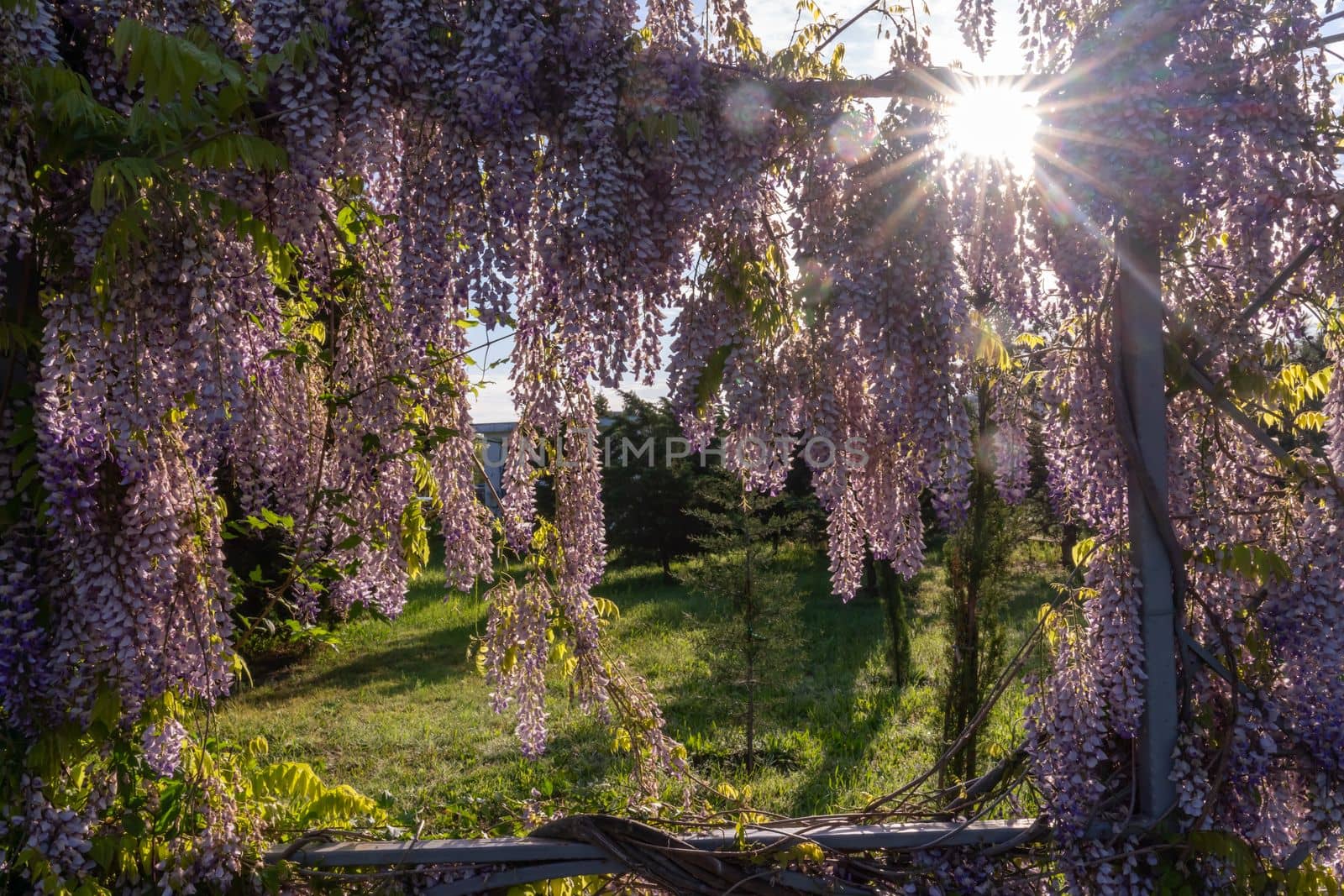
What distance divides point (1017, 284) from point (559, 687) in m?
7.25

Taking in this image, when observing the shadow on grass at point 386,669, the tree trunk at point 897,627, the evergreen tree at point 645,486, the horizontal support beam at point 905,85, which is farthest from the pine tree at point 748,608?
the evergreen tree at point 645,486

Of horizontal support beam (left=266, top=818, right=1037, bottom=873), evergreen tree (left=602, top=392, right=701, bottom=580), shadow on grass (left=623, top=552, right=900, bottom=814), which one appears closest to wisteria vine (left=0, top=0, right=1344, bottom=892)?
horizontal support beam (left=266, top=818, right=1037, bottom=873)

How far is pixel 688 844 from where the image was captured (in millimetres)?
2486

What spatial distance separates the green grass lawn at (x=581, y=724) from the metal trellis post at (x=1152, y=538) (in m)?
1.67

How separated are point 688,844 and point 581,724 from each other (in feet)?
17.9

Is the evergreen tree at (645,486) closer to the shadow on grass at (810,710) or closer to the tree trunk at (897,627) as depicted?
the shadow on grass at (810,710)

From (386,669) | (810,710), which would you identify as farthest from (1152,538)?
(386,669)

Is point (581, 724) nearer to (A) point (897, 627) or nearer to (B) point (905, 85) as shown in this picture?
(A) point (897, 627)

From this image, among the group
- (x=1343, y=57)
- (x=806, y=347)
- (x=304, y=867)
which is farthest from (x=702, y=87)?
(x=304, y=867)

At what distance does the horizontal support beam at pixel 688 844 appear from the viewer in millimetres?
2467

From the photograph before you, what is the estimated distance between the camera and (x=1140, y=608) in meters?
2.36

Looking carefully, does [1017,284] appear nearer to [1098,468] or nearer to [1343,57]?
[1098,468]

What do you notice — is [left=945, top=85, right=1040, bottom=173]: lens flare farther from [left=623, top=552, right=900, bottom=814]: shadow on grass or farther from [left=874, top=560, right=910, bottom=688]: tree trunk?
[left=874, top=560, right=910, bottom=688]: tree trunk

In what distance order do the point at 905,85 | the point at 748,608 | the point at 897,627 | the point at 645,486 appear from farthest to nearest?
1. the point at 645,486
2. the point at 897,627
3. the point at 748,608
4. the point at 905,85
